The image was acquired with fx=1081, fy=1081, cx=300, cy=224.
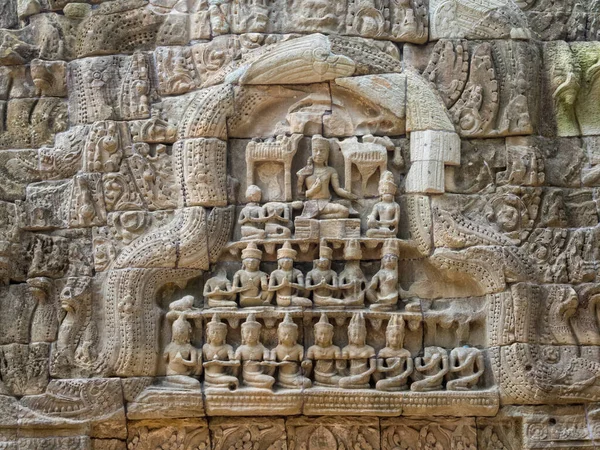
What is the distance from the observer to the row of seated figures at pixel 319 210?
8.57 m

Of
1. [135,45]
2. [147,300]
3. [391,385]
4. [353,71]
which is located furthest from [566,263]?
[135,45]

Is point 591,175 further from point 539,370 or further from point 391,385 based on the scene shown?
point 391,385

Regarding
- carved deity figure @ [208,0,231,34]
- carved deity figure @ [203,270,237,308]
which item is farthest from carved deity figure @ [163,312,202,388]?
carved deity figure @ [208,0,231,34]

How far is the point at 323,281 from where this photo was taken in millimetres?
8453

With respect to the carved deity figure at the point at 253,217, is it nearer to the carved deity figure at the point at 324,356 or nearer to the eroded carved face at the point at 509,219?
the carved deity figure at the point at 324,356

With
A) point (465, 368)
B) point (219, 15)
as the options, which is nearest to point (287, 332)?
point (465, 368)

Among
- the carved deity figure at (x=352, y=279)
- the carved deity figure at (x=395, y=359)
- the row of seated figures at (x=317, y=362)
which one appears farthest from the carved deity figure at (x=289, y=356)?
the carved deity figure at (x=395, y=359)

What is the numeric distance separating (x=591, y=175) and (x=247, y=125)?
2838mm

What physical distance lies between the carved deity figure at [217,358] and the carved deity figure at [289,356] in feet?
1.09

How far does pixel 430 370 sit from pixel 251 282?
1552mm

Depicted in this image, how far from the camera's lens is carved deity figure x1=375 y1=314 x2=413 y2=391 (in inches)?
328

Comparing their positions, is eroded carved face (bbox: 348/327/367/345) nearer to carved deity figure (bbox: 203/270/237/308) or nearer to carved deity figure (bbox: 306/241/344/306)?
carved deity figure (bbox: 306/241/344/306)

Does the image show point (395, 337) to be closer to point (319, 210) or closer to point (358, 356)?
point (358, 356)

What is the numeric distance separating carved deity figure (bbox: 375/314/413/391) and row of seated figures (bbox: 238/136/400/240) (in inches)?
28.7
